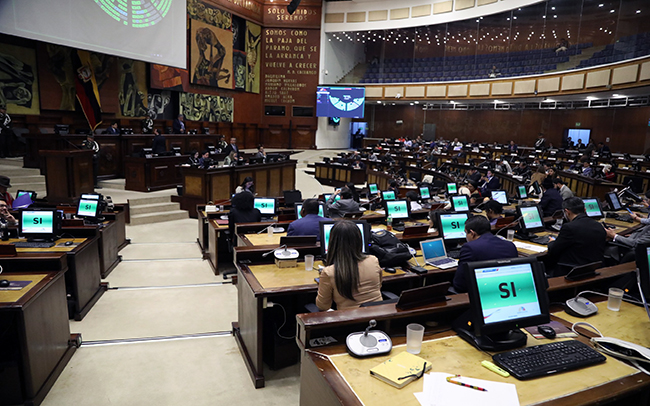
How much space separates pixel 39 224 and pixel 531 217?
6228 mm

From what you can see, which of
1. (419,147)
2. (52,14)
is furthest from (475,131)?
(52,14)

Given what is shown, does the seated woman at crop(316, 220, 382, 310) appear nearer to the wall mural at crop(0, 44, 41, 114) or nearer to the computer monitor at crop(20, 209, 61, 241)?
the computer monitor at crop(20, 209, 61, 241)

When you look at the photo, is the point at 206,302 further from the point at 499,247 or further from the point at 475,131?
the point at 475,131

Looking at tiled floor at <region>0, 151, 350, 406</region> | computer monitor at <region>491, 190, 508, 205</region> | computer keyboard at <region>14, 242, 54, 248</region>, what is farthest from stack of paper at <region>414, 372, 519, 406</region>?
computer monitor at <region>491, 190, 508, 205</region>

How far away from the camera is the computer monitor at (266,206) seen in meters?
6.66

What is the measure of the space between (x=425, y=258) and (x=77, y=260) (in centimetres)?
380

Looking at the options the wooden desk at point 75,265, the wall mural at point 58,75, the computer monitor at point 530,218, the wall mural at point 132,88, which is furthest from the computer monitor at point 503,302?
the wall mural at point 132,88

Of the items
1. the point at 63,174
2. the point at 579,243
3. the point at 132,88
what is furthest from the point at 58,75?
the point at 579,243

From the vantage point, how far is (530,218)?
560cm

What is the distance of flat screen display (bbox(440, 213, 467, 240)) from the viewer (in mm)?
4861

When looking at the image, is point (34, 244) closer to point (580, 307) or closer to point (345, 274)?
point (345, 274)

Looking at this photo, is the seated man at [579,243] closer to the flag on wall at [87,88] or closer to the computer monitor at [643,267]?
the computer monitor at [643,267]

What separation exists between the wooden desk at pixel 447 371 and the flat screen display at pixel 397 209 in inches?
144

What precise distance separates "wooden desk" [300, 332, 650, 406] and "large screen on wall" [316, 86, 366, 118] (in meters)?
19.5
